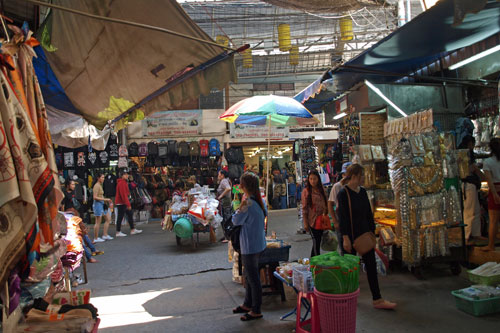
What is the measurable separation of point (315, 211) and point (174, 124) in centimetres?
1199

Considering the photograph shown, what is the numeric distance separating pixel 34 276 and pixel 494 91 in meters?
8.31

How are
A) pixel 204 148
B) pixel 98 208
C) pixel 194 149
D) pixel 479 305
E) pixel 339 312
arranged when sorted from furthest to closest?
pixel 204 148 → pixel 194 149 → pixel 98 208 → pixel 479 305 → pixel 339 312

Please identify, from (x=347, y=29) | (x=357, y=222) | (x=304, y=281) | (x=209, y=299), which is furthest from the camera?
(x=347, y=29)

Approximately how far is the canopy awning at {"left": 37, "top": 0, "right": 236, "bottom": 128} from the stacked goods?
81.8 inches

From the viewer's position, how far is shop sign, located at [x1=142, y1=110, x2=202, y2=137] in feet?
55.0

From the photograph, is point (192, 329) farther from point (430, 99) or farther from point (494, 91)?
point (494, 91)

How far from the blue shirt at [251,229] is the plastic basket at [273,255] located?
652 millimetres

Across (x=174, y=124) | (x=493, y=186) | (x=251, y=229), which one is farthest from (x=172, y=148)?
(x=493, y=186)

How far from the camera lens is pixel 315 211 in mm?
6160

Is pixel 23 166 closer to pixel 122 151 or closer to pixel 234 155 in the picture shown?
pixel 122 151

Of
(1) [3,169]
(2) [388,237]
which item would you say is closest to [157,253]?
(2) [388,237]

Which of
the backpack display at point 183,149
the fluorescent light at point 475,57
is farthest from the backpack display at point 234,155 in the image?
the fluorescent light at point 475,57

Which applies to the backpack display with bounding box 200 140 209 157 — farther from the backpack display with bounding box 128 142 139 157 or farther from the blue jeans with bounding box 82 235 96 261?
the blue jeans with bounding box 82 235 96 261

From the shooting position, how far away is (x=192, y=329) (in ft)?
14.4
